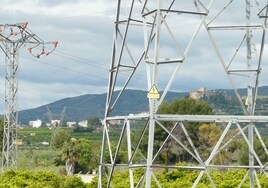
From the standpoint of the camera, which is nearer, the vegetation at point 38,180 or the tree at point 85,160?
the vegetation at point 38,180

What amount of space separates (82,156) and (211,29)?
2121 inches

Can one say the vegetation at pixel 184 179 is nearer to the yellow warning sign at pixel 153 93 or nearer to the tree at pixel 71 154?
the yellow warning sign at pixel 153 93

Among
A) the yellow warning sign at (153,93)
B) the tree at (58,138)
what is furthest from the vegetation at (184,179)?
the tree at (58,138)

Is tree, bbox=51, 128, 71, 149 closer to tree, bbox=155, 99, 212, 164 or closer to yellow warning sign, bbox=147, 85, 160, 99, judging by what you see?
tree, bbox=155, 99, 212, 164

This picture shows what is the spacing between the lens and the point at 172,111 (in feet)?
288

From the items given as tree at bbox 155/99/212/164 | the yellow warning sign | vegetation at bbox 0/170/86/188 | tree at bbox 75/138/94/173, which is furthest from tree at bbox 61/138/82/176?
the yellow warning sign

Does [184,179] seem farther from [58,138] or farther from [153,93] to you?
[58,138]

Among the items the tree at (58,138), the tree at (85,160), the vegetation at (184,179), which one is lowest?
the vegetation at (184,179)

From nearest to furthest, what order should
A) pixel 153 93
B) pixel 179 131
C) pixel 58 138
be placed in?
1. pixel 153 93
2. pixel 179 131
3. pixel 58 138

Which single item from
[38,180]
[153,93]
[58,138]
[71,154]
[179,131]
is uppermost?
[58,138]

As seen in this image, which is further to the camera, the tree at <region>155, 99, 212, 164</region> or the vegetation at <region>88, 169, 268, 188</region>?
the tree at <region>155, 99, 212, 164</region>

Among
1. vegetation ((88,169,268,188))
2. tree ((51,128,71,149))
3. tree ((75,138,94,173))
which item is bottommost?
vegetation ((88,169,268,188))

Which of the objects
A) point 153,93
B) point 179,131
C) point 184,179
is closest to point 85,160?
point 179,131

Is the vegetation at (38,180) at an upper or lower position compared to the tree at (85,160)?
lower
